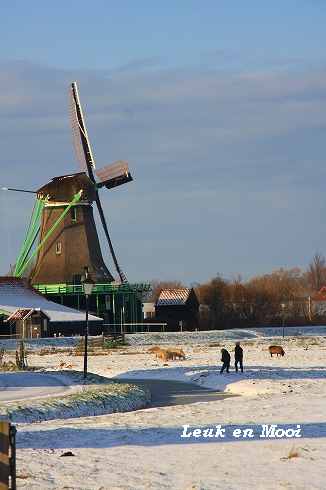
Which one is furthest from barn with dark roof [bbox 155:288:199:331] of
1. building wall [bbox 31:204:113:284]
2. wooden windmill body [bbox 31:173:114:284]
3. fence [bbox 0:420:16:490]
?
fence [bbox 0:420:16:490]

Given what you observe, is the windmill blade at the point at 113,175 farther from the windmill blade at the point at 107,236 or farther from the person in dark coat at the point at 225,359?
the person in dark coat at the point at 225,359

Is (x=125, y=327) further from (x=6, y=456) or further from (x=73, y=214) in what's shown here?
(x=6, y=456)

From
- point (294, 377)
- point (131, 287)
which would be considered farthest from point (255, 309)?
point (294, 377)

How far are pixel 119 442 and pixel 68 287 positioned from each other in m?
61.3

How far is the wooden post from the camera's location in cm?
1116

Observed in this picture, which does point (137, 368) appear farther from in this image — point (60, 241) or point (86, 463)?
point (60, 241)

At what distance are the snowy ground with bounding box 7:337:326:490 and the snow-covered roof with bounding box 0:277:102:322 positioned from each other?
4188cm

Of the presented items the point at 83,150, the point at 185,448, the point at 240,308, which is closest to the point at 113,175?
the point at 83,150

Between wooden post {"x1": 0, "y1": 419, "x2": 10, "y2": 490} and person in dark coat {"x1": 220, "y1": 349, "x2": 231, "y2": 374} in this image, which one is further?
person in dark coat {"x1": 220, "y1": 349, "x2": 231, "y2": 374}

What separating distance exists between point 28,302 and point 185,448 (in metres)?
57.4

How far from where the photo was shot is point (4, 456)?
36.9 feet

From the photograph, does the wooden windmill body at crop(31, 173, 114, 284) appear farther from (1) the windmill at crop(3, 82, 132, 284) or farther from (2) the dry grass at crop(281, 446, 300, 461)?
(2) the dry grass at crop(281, 446, 300, 461)

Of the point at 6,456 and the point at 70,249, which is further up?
→ the point at 70,249

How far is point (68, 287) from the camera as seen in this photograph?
79.3 metres
